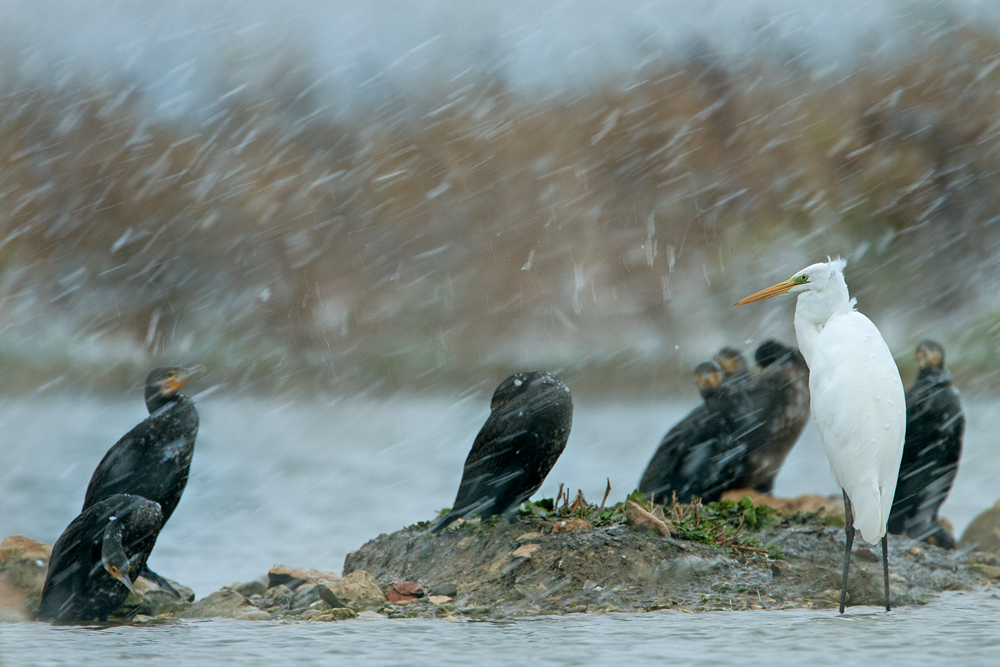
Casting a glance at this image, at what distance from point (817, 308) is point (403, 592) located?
1729mm

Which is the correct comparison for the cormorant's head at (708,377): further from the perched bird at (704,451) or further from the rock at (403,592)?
the rock at (403,592)

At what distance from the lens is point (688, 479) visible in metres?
4.04

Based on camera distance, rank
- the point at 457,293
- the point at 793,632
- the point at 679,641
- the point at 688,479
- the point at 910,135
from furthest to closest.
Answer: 1. the point at 910,135
2. the point at 457,293
3. the point at 688,479
4. the point at 793,632
5. the point at 679,641

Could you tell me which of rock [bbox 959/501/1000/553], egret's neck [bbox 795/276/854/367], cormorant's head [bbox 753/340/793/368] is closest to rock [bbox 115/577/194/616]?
egret's neck [bbox 795/276/854/367]

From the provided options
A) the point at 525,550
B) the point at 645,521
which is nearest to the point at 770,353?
the point at 645,521

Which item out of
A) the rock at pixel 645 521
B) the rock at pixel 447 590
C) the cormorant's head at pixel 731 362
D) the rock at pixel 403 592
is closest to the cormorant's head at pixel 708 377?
the cormorant's head at pixel 731 362

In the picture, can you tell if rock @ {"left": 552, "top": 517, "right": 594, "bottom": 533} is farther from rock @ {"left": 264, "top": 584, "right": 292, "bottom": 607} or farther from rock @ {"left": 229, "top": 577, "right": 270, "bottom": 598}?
rock @ {"left": 229, "top": 577, "right": 270, "bottom": 598}

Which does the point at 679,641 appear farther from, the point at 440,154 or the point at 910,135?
the point at 910,135

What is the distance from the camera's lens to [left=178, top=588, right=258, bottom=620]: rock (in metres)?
2.69

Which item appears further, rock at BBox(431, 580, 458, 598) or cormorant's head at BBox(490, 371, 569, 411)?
cormorant's head at BBox(490, 371, 569, 411)

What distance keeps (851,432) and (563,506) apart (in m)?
1.09

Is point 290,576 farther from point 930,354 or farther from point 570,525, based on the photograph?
point 930,354

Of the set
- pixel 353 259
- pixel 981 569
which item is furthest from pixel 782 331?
pixel 353 259

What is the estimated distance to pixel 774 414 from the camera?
167 inches
